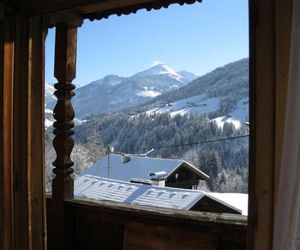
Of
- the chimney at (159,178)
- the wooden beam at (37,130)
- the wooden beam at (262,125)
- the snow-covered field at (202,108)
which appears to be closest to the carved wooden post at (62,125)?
the wooden beam at (37,130)

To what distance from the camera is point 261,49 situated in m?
1.20

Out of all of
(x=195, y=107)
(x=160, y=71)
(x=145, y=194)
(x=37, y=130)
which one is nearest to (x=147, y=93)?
(x=160, y=71)

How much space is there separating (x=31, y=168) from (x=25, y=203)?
6.7 inches

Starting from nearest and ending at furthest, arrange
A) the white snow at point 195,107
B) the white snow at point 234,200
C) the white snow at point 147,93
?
the white snow at point 234,200 → the white snow at point 195,107 → the white snow at point 147,93

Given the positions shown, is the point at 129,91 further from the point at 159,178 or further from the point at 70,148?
the point at 70,148

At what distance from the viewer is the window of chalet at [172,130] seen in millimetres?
5949

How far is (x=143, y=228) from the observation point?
2.24 metres

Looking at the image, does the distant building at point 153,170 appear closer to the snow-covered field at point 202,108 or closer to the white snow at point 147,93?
the snow-covered field at point 202,108

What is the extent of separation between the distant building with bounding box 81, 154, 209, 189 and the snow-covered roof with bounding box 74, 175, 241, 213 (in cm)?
378

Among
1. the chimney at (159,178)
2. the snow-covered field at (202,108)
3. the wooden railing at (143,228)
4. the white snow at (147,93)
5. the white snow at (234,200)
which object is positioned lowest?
the white snow at (234,200)

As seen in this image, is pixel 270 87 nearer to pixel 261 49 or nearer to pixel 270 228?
pixel 261 49

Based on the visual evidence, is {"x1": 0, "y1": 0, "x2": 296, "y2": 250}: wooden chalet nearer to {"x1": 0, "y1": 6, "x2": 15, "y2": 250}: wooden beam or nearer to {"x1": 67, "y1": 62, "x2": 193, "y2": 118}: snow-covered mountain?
{"x1": 0, "y1": 6, "x2": 15, "y2": 250}: wooden beam

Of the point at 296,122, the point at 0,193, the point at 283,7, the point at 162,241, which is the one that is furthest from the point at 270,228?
the point at 0,193

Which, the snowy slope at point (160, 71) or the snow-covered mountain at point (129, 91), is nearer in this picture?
the snow-covered mountain at point (129, 91)
